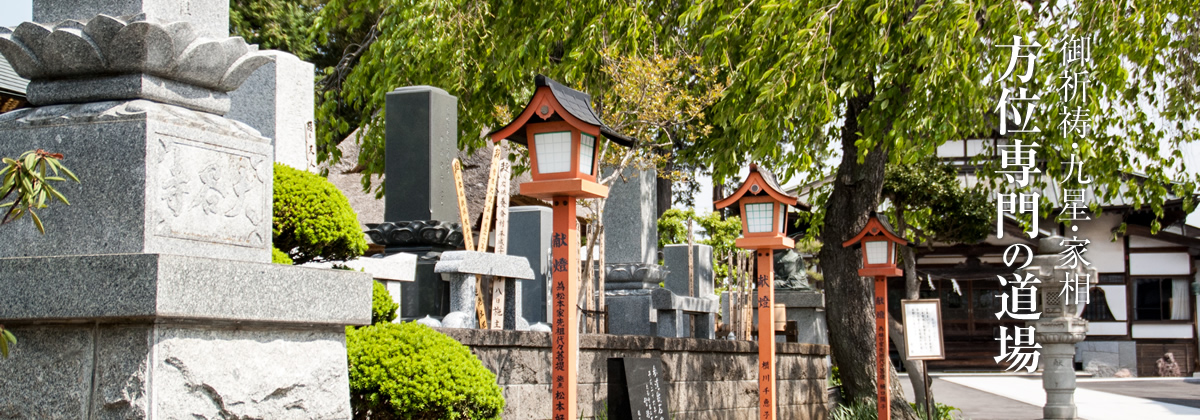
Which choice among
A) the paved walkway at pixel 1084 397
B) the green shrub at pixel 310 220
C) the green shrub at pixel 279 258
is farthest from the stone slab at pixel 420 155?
the paved walkway at pixel 1084 397

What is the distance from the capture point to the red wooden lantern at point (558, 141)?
18.5ft

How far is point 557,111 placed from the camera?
5.63m

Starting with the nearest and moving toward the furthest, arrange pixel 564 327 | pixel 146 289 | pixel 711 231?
pixel 146 289, pixel 564 327, pixel 711 231

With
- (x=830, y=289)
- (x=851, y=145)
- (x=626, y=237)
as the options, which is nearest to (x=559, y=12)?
(x=626, y=237)

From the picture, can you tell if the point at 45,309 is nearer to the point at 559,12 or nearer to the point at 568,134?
the point at 568,134

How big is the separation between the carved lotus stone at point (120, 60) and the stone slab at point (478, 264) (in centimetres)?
337

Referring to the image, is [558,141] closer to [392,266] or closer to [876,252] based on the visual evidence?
[392,266]

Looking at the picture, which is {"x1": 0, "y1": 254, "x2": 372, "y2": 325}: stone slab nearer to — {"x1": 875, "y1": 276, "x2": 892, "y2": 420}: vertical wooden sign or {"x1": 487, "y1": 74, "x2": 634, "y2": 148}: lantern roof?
{"x1": 487, "y1": 74, "x2": 634, "y2": 148}: lantern roof

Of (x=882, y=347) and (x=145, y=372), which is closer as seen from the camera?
(x=145, y=372)

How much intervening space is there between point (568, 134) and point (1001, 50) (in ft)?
19.6

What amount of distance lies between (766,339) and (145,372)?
21.1ft

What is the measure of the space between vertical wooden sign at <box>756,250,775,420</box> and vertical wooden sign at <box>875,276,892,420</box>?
291 centimetres

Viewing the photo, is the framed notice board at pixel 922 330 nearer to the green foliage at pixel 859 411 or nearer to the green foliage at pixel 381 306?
the green foliage at pixel 859 411

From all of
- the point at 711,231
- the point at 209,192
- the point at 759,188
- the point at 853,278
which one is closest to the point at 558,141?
the point at 209,192
